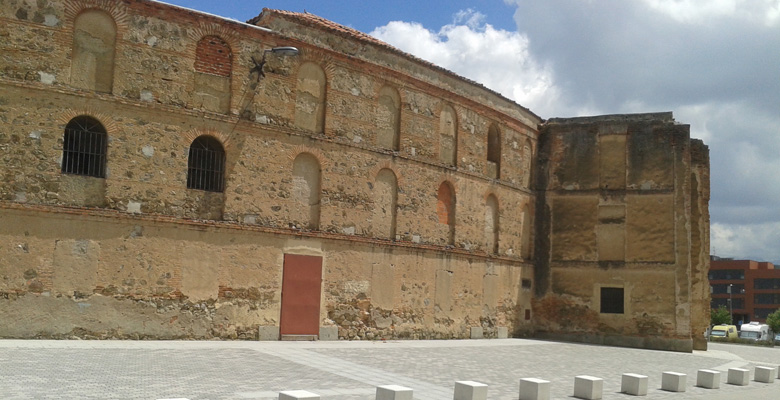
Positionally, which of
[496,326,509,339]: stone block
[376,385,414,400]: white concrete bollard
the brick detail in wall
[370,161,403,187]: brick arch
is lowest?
[496,326,509,339]: stone block

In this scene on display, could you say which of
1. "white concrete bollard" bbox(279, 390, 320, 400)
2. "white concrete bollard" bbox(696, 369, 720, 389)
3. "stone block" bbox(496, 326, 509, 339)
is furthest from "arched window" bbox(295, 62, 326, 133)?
"white concrete bollard" bbox(279, 390, 320, 400)

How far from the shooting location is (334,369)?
1295cm

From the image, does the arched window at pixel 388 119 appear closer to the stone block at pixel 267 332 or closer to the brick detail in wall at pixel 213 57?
the brick detail in wall at pixel 213 57

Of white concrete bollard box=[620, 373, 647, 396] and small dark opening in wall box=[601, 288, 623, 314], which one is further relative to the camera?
small dark opening in wall box=[601, 288, 623, 314]

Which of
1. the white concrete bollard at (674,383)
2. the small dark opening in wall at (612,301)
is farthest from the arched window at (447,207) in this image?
the white concrete bollard at (674,383)

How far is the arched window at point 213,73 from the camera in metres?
17.0

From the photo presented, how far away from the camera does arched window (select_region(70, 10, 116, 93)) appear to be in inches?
611

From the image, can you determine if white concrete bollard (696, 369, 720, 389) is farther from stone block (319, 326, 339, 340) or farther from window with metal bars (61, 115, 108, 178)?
window with metal bars (61, 115, 108, 178)

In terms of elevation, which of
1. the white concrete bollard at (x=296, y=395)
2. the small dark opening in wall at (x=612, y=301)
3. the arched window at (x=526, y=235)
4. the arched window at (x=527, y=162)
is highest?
the arched window at (x=527, y=162)

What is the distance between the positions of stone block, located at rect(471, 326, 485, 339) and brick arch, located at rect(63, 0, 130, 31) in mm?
13842

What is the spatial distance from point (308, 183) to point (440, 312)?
6.14m

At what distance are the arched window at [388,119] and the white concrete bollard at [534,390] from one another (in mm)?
11057

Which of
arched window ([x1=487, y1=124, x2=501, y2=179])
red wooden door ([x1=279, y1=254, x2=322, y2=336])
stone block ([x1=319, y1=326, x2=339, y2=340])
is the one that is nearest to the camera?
red wooden door ([x1=279, y1=254, x2=322, y2=336])

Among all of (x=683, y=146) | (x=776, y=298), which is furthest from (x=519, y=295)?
(x=776, y=298)
